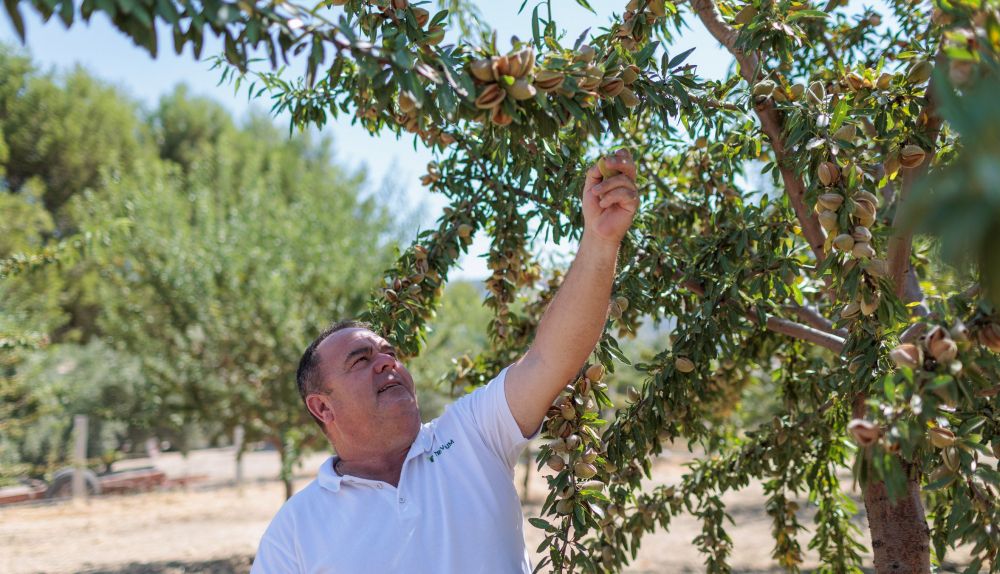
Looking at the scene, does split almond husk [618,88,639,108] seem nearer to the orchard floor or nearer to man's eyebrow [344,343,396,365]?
man's eyebrow [344,343,396,365]

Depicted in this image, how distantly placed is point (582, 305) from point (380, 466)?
0.86 metres

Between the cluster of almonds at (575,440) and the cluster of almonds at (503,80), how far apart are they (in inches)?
32.9

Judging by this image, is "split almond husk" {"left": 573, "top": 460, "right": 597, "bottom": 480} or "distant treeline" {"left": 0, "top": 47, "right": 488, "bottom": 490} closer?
"split almond husk" {"left": 573, "top": 460, "right": 597, "bottom": 480}

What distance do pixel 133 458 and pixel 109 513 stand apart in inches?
311

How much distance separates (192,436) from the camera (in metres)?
16.8

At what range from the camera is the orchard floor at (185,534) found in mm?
6948

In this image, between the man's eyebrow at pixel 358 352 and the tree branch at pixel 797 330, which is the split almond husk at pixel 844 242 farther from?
the man's eyebrow at pixel 358 352

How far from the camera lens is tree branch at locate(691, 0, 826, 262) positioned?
1821 mm

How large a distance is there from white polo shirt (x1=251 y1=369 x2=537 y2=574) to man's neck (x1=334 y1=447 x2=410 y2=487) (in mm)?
71

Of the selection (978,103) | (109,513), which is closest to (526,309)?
(978,103)

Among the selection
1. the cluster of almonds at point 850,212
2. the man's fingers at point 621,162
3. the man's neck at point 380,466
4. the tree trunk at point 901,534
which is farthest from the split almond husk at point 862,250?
the man's neck at point 380,466

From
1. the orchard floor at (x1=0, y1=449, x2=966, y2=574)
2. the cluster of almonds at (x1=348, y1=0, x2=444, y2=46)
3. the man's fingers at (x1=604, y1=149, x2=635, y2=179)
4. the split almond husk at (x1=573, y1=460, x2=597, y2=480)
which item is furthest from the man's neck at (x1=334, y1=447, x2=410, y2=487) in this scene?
the orchard floor at (x1=0, y1=449, x2=966, y2=574)

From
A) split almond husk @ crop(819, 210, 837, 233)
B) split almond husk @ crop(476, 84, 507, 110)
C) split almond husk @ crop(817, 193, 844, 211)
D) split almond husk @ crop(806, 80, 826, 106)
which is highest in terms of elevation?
split almond husk @ crop(806, 80, 826, 106)

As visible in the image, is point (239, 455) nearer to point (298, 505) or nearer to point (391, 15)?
point (298, 505)
